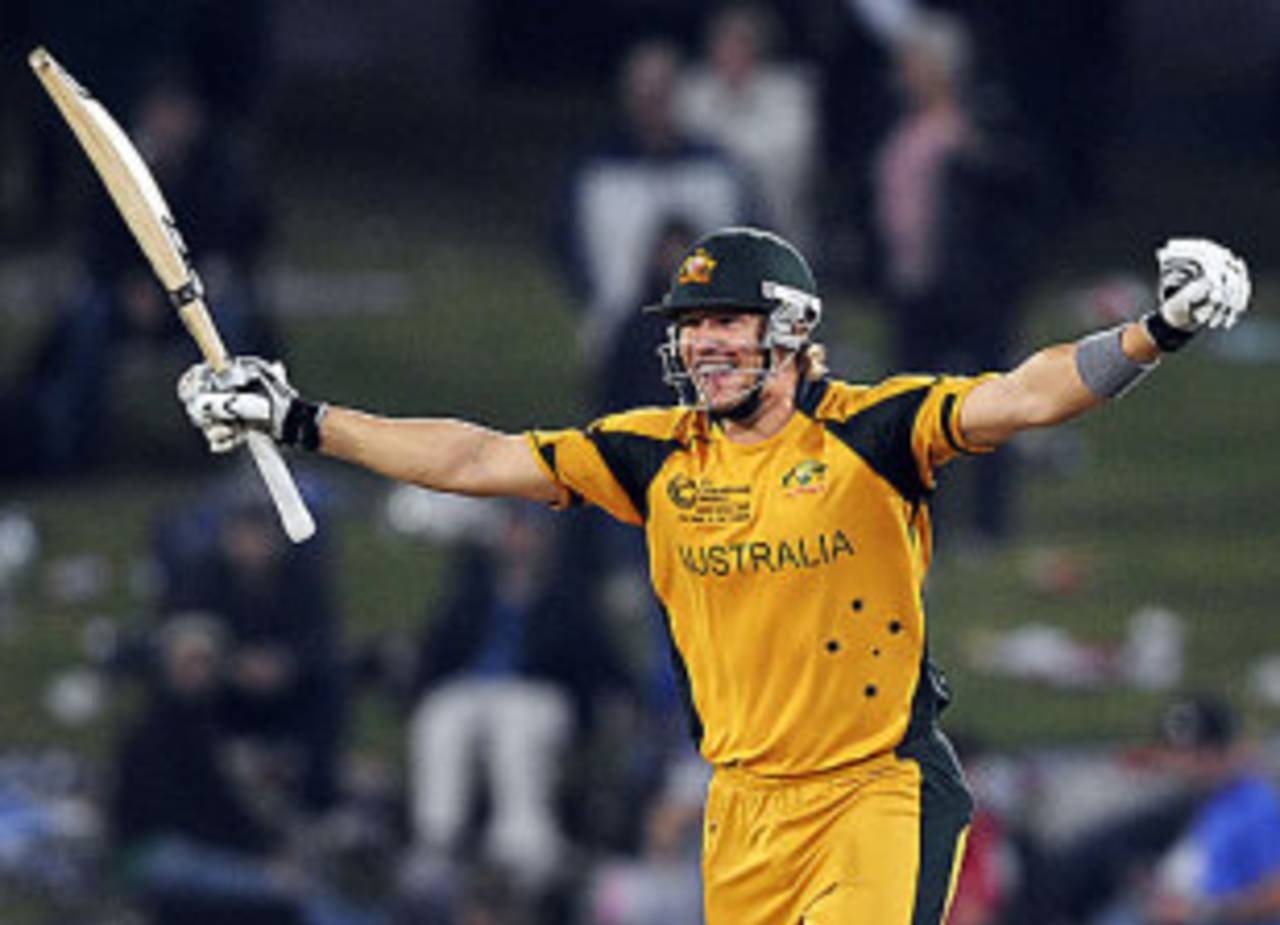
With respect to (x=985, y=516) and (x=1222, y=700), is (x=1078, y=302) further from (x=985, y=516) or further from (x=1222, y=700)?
(x=1222, y=700)

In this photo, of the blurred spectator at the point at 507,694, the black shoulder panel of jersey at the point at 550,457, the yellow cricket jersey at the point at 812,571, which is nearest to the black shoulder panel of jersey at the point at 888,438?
the yellow cricket jersey at the point at 812,571

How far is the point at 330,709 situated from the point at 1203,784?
3.51m

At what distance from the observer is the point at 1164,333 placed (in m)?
8.55

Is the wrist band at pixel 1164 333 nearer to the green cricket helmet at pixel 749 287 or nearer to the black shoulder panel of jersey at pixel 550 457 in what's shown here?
the green cricket helmet at pixel 749 287

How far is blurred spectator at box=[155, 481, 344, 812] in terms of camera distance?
15336 millimetres

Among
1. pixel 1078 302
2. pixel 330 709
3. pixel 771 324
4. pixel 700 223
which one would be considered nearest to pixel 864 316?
pixel 1078 302

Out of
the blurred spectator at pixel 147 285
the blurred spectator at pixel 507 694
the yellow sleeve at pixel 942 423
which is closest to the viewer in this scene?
the yellow sleeve at pixel 942 423

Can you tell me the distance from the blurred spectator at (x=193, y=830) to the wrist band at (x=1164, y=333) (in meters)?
7.01

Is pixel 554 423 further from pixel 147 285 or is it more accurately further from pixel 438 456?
pixel 438 456

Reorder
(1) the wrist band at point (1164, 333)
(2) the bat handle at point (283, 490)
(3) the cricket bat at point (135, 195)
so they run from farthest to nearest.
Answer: (3) the cricket bat at point (135, 195)
(2) the bat handle at point (283, 490)
(1) the wrist band at point (1164, 333)

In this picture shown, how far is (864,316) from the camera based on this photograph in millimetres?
19812

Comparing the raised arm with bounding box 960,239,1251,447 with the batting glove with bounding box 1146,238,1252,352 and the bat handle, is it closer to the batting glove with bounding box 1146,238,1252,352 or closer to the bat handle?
the batting glove with bounding box 1146,238,1252,352

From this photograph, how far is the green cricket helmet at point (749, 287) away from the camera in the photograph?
30.1 ft

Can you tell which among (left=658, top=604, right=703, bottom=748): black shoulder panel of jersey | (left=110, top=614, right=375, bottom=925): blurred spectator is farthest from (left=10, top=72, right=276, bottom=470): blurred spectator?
(left=658, top=604, right=703, bottom=748): black shoulder panel of jersey
